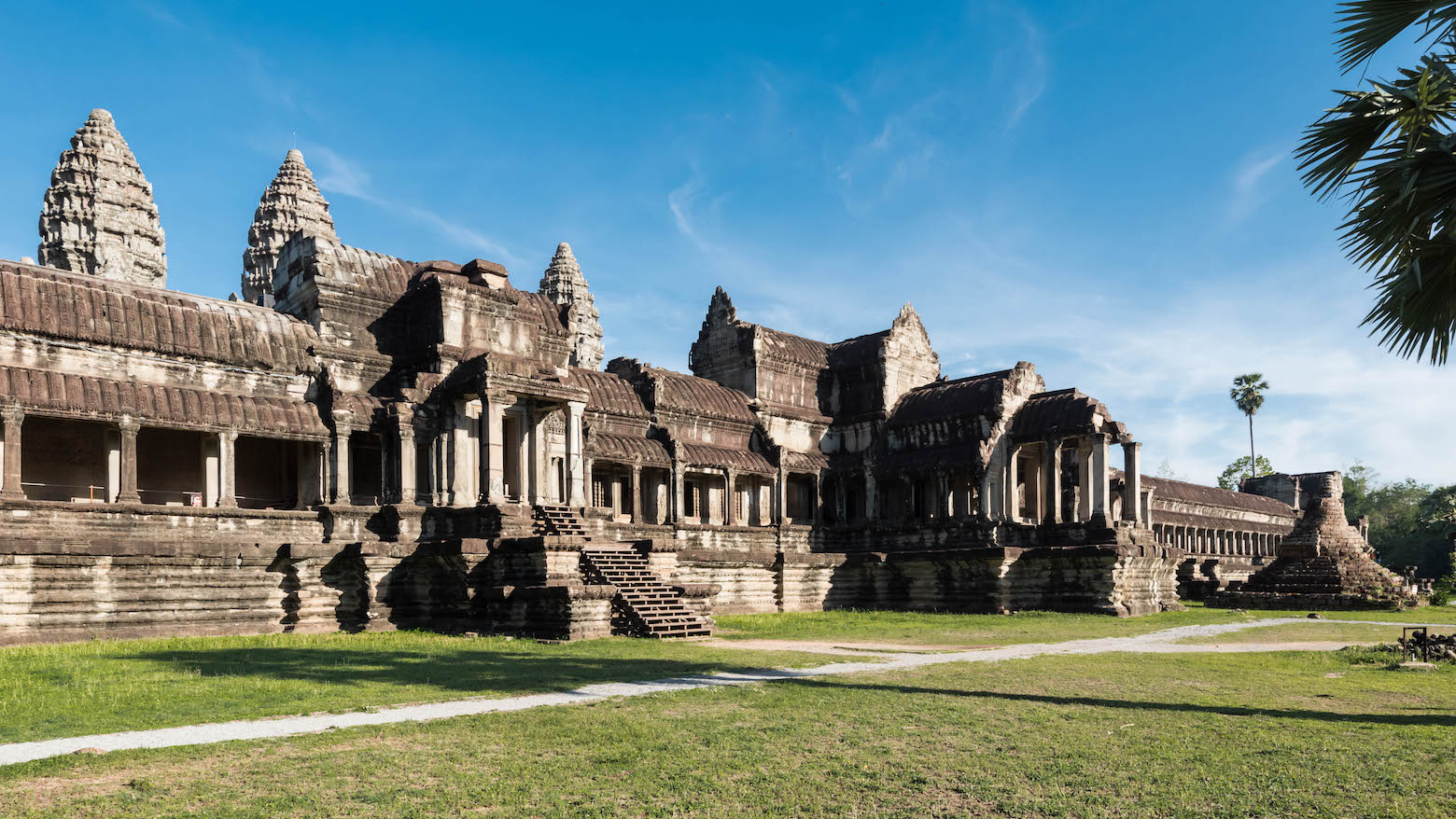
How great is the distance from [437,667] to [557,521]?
9840mm

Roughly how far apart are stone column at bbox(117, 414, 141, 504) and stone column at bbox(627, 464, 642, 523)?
1444cm

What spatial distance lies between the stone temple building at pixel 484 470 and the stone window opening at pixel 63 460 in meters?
0.06

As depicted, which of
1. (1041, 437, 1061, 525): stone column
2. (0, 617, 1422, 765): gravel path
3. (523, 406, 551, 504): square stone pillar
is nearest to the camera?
(0, 617, 1422, 765): gravel path

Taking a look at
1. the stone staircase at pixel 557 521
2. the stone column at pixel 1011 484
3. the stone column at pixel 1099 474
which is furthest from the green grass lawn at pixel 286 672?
the stone column at pixel 1011 484

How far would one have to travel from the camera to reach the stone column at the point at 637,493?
34.2 metres

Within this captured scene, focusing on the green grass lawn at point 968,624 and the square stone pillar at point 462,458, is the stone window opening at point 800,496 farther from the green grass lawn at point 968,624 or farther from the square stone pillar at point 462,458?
the square stone pillar at point 462,458

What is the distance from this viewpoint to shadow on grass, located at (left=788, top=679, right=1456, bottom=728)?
11750 millimetres

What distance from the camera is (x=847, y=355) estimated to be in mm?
43531

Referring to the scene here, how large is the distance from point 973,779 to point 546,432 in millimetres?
22137

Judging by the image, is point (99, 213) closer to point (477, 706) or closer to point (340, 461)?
point (340, 461)

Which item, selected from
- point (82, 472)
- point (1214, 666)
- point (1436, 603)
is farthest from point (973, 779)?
point (1436, 603)

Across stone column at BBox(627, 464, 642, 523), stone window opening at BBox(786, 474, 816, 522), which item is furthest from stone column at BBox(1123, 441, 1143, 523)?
stone column at BBox(627, 464, 642, 523)

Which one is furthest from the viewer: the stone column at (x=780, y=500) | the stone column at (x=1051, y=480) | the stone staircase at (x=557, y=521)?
the stone column at (x=780, y=500)

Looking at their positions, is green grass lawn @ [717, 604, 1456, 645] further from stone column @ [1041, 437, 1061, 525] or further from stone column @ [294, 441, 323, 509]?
stone column @ [294, 441, 323, 509]
